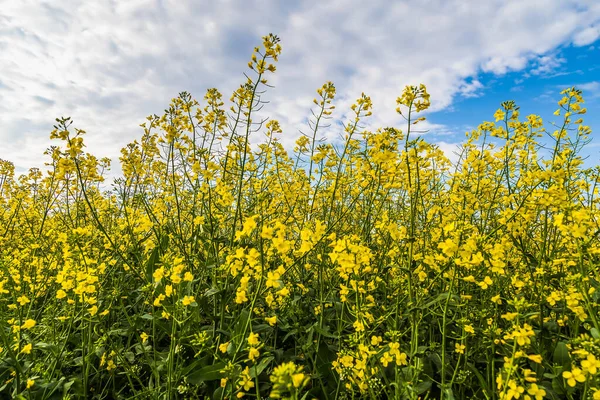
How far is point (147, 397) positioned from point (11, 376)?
1174 millimetres

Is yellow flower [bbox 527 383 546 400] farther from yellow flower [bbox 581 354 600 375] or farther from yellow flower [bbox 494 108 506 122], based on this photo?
yellow flower [bbox 494 108 506 122]

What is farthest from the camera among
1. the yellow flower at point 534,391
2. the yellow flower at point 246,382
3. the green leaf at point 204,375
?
the green leaf at point 204,375

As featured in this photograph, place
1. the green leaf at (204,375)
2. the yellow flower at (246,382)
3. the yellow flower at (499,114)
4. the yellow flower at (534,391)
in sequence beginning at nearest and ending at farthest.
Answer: the yellow flower at (534,391), the yellow flower at (246,382), the green leaf at (204,375), the yellow flower at (499,114)

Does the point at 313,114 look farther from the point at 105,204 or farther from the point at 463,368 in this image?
the point at 105,204

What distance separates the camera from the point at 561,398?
2229mm

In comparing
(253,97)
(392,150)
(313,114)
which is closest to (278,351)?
(392,150)

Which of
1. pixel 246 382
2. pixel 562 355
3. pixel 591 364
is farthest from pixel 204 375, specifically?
pixel 562 355

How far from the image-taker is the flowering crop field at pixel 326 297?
194 cm

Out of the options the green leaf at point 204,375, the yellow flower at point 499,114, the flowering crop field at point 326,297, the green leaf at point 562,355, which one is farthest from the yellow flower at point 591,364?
the yellow flower at point 499,114

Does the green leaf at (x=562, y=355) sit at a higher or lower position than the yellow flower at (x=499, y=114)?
lower

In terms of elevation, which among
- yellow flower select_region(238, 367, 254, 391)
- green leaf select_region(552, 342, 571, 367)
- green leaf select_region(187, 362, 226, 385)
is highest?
green leaf select_region(552, 342, 571, 367)

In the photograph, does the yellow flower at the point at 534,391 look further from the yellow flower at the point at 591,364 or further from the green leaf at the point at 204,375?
the green leaf at the point at 204,375

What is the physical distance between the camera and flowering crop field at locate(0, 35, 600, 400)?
6.36 ft

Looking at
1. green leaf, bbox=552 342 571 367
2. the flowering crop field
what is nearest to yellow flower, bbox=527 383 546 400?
the flowering crop field
